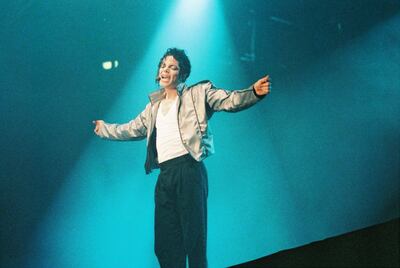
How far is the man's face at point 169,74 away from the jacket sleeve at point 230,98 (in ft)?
0.65

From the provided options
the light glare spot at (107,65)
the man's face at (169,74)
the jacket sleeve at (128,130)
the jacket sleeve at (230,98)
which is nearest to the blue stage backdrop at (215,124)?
the light glare spot at (107,65)

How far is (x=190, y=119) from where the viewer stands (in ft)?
7.42

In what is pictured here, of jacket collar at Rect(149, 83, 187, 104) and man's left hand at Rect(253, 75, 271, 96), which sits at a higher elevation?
jacket collar at Rect(149, 83, 187, 104)

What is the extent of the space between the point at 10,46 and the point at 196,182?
1.22 meters

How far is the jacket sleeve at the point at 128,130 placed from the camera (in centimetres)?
237

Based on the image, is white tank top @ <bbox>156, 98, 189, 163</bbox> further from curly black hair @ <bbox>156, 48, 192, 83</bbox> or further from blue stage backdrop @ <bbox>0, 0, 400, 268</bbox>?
blue stage backdrop @ <bbox>0, 0, 400, 268</bbox>

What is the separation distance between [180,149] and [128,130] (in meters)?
0.35

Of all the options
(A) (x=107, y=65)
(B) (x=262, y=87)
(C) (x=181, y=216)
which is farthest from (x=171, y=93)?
(C) (x=181, y=216)

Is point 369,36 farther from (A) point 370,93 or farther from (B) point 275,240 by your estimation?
(B) point 275,240

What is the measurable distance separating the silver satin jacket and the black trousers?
0.11m

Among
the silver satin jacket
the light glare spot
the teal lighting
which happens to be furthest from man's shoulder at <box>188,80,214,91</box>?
the light glare spot

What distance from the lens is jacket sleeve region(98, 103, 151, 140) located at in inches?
93.3

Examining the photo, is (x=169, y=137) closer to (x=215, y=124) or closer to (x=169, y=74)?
(x=169, y=74)

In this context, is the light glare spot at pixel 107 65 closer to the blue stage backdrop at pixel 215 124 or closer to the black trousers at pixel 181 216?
the blue stage backdrop at pixel 215 124
